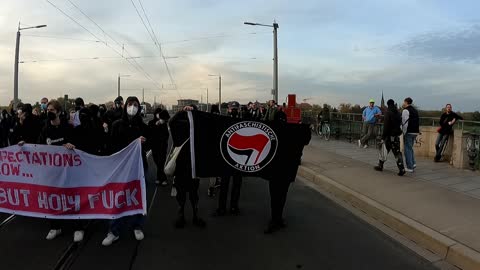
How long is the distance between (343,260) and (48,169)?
4.02 m

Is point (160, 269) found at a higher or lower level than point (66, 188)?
lower

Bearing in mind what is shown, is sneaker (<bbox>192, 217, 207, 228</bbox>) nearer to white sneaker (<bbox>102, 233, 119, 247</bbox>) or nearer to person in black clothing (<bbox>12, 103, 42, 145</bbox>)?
white sneaker (<bbox>102, 233, 119, 247</bbox>)

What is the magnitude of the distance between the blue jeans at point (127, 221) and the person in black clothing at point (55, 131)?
31.3 inches

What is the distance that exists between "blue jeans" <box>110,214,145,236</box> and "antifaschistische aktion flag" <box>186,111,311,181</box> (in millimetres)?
970

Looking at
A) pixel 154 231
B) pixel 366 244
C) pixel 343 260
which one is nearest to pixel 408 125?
pixel 366 244

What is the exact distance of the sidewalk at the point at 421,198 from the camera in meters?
4.91

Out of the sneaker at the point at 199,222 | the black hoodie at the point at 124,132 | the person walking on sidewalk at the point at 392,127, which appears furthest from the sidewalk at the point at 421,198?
the black hoodie at the point at 124,132

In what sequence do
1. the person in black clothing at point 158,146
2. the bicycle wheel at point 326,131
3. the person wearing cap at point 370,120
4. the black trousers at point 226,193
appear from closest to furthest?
1. the black trousers at point 226,193
2. the person in black clothing at point 158,146
3. the person wearing cap at point 370,120
4. the bicycle wheel at point 326,131

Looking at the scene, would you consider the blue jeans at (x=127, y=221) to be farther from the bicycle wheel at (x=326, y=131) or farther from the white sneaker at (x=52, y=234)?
the bicycle wheel at (x=326, y=131)

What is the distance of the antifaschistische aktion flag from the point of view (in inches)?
214

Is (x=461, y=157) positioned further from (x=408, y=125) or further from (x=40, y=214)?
(x=40, y=214)

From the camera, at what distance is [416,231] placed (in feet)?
17.4

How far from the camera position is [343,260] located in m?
4.51

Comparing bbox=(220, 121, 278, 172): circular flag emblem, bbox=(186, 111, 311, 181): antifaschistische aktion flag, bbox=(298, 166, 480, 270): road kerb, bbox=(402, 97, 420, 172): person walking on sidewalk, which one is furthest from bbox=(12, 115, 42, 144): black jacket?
bbox=(402, 97, 420, 172): person walking on sidewalk
